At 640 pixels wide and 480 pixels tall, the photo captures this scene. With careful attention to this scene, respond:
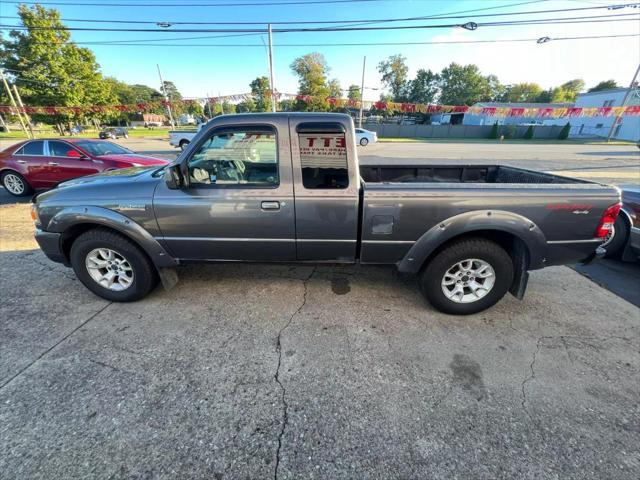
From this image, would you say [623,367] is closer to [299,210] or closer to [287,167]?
[299,210]

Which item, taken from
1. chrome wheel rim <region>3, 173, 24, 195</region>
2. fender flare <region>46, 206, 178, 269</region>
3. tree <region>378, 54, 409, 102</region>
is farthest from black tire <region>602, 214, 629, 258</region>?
tree <region>378, 54, 409, 102</region>

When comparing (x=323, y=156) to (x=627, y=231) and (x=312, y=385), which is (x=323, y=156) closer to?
(x=312, y=385)

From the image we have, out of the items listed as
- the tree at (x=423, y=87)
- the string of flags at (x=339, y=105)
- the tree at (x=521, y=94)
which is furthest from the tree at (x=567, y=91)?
the string of flags at (x=339, y=105)

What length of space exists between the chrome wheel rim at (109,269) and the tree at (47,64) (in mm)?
41264

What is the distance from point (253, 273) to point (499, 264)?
8.86ft

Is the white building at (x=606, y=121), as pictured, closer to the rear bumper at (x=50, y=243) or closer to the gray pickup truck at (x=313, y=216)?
the gray pickup truck at (x=313, y=216)

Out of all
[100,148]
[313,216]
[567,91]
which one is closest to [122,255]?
[313,216]

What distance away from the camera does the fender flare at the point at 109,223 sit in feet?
8.86

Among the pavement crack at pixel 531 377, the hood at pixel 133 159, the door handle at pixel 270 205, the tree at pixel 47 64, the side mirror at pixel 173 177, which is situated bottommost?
the pavement crack at pixel 531 377

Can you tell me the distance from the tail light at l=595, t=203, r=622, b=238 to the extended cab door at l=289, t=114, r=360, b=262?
2154mm

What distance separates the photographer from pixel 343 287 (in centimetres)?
336

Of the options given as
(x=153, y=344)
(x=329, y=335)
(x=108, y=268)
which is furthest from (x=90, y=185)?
(x=329, y=335)

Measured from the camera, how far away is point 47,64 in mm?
30703

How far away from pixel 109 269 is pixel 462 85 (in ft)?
313
